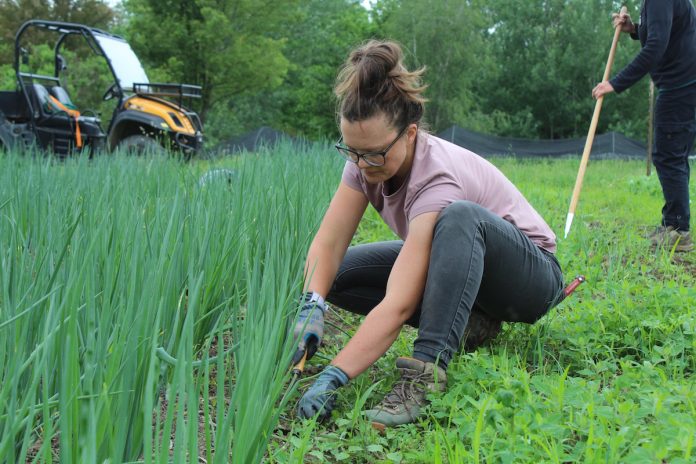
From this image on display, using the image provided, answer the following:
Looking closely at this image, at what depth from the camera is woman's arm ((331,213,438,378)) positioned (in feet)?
5.47

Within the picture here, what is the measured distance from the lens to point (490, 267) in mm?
1948

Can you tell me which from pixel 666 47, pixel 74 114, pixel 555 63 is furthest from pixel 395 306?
pixel 555 63

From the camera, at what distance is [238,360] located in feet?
3.94

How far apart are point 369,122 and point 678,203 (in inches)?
103

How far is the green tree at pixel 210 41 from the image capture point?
15.6 meters

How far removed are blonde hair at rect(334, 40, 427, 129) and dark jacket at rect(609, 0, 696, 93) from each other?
2334 mm

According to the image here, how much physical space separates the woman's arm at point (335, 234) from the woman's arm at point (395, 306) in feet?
0.90

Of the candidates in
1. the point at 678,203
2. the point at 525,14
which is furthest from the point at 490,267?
the point at 525,14

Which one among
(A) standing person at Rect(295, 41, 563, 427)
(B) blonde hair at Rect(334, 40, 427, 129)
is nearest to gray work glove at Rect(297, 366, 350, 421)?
(A) standing person at Rect(295, 41, 563, 427)

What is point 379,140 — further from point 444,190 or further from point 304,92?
point 304,92

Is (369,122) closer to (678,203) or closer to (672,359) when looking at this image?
(672,359)

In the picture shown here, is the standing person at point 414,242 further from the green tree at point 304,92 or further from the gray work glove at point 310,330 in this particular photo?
the green tree at point 304,92

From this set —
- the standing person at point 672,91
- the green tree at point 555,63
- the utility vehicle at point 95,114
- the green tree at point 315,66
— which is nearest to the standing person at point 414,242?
the standing person at point 672,91

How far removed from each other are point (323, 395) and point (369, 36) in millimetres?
24532
